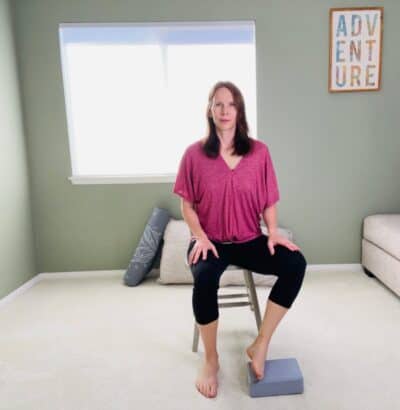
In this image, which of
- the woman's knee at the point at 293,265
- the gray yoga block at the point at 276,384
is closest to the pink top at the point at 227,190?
the woman's knee at the point at 293,265

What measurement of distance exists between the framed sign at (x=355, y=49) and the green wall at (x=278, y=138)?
0.16ft

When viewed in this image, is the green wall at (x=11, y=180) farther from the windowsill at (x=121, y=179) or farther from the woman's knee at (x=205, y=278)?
the woman's knee at (x=205, y=278)

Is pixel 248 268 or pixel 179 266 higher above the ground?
pixel 248 268

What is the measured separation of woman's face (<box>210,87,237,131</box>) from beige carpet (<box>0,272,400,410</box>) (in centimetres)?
111

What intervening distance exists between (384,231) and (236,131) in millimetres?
1376

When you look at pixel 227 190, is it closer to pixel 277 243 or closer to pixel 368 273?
pixel 277 243

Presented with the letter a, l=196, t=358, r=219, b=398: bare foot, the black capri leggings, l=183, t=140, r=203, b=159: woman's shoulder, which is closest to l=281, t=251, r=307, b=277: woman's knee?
→ the black capri leggings

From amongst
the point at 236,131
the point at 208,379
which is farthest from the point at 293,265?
the point at 236,131

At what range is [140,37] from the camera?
266 cm

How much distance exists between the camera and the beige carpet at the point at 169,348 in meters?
1.41

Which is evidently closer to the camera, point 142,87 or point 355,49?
point 355,49

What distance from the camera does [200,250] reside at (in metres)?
1.53

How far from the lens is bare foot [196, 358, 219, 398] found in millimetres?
1416

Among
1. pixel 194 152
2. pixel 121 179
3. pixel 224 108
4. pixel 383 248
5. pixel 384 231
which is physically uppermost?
pixel 224 108
